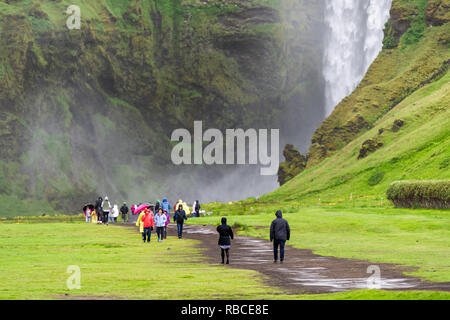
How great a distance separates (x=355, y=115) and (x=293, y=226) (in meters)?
69.2

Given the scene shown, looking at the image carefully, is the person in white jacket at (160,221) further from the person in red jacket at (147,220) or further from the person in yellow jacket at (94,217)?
the person in yellow jacket at (94,217)

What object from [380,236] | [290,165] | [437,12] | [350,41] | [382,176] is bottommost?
[380,236]

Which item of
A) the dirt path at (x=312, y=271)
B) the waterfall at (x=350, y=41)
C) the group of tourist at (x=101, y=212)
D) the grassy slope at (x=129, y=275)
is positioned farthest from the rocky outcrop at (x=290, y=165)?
the dirt path at (x=312, y=271)

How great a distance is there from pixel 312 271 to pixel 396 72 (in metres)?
101

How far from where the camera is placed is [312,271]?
24.0 metres

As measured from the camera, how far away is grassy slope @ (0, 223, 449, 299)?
56.3 feet

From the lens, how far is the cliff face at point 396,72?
114m

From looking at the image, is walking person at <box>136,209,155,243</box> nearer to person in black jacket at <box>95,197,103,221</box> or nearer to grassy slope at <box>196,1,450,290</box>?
grassy slope at <box>196,1,450,290</box>

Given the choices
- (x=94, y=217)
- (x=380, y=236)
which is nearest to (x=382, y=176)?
(x=94, y=217)

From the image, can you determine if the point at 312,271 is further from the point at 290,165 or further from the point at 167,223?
the point at 290,165

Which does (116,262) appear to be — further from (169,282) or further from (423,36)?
(423,36)

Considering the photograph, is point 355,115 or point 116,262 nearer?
point 116,262
